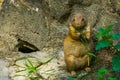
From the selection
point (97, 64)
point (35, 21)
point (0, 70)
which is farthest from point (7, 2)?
point (97, 64)

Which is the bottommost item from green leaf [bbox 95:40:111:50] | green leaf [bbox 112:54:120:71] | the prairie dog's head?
green leaf [bbox 112:54:120:71]

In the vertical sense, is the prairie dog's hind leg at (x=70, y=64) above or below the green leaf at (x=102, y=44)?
below

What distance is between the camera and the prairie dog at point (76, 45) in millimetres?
8180

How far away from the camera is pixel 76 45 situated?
8.35 metres

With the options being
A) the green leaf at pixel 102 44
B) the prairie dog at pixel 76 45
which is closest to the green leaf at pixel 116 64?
the green leaf at pixel 102 44

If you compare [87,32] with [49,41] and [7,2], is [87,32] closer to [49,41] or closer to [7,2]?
[49,41]

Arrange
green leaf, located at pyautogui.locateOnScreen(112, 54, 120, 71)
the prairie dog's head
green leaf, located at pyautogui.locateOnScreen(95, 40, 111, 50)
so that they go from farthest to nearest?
the prairie dog's head < green leaf, located at pyautogui.locateOnScreen(95, 40, 111, 50) < green leaf, located at pyautogui.locateOnScreen(112, 54, 120, 71)

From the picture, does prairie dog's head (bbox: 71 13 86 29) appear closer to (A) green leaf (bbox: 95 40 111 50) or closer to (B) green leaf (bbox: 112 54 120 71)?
(A) green leaf (bbox: 95 40 111 50)

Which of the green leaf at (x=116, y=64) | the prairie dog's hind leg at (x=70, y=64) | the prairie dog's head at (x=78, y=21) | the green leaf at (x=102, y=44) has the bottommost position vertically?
the prairie dog's hind leg at (x=70, y=64)

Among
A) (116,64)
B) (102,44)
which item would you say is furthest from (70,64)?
(116,64)

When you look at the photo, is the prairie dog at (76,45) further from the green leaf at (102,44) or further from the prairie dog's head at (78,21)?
the green leaf at (102,44)

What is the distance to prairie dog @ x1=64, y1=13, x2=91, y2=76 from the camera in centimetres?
818

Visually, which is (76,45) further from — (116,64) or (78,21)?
(116,64)

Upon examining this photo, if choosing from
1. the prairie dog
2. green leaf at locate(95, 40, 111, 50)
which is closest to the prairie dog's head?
the prairie dog
